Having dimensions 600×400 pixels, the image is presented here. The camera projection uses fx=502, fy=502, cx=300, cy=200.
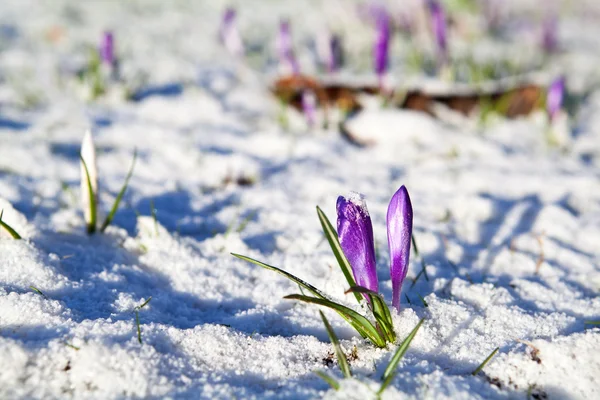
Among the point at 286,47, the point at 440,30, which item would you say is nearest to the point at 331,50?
the point at 286,47

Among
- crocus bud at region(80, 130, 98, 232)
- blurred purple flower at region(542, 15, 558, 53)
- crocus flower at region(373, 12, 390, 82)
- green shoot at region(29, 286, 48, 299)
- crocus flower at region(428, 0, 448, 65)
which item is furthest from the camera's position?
blurred purple flower at region(542, 15, 558, 53)

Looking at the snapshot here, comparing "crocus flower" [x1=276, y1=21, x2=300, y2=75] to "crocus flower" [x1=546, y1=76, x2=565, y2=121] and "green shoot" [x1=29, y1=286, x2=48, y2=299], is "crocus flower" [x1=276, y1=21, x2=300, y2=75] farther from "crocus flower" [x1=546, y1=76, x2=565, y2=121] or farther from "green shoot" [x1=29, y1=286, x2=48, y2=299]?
"green shoot" [x1=29, y1=286, x2=48, y2=299]

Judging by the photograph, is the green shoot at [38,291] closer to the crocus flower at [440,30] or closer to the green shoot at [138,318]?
the green shoot at [138,318]

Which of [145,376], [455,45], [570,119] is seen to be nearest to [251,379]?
[145,376]

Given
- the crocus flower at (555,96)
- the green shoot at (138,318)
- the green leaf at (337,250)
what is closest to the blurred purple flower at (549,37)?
the crocus flower at (555,96)

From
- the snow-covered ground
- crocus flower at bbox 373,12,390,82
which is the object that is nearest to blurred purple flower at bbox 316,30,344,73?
the snow-covered ground

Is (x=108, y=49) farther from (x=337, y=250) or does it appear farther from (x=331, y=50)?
(x=337, y=250)

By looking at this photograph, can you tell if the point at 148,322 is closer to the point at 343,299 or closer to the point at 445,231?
the point at 343,299
